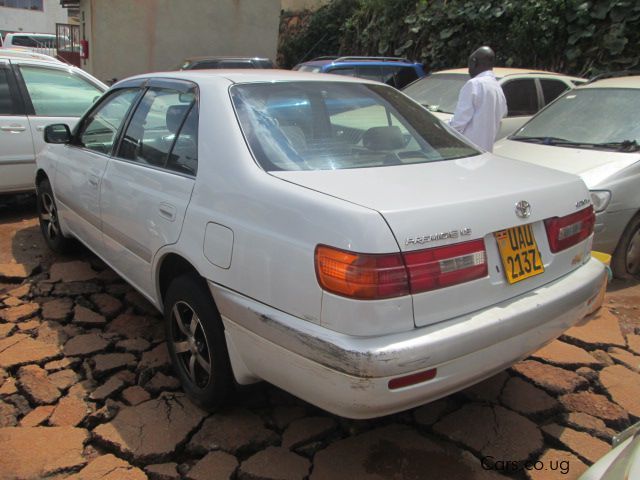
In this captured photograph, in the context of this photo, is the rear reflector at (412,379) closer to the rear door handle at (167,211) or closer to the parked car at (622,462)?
the parked car at (622,462)

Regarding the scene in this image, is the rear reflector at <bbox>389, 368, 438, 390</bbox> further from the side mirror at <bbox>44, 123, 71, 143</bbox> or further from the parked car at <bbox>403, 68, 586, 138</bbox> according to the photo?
the parked car at <bbox>403, 68, 586, 138</bbox>

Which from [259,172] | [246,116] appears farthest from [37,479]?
[246,116]

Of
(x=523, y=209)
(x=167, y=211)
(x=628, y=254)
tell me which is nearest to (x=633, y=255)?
(x=628, y=254)

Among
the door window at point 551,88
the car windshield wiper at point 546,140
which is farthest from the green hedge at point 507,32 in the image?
the car windshield wiper at point 546,140

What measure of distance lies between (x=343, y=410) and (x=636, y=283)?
11.9 ft

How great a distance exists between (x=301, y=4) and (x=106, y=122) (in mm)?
20192

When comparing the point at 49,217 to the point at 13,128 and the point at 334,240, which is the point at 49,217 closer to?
the point at 13,128

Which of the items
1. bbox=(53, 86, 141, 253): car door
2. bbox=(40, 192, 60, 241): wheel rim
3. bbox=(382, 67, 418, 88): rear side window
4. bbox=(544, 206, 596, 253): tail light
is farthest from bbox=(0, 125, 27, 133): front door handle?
bbox=(382, 67, 418, 88): rear side window

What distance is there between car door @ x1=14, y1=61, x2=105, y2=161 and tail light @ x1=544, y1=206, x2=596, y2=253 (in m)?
5.16

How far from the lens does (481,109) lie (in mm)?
4957

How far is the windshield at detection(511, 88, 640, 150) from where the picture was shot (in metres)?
4.86

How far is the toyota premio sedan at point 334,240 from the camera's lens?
197 cm

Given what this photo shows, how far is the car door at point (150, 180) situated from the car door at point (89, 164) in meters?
0.17

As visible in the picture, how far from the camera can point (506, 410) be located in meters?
2.88
